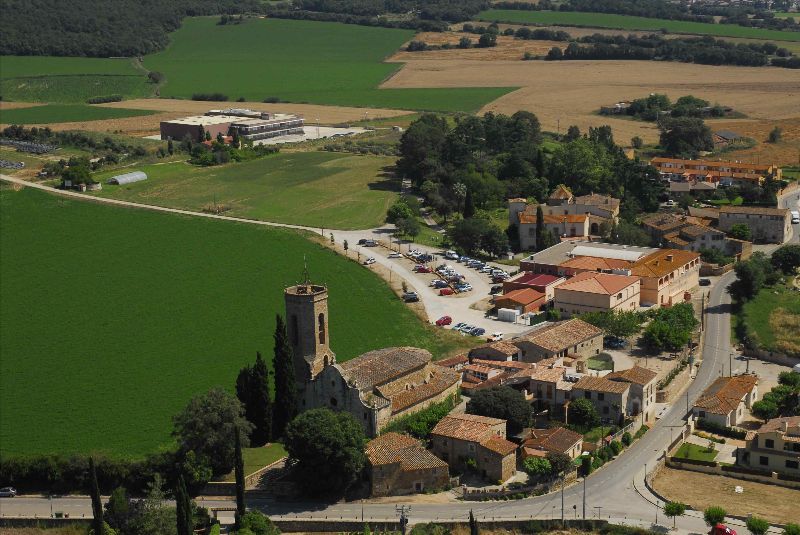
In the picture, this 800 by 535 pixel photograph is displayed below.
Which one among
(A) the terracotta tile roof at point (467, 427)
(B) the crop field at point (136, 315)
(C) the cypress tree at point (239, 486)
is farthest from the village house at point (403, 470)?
(B) the crop field at point (136, 315)

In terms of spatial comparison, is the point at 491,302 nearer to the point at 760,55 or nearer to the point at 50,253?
the point at 50,253

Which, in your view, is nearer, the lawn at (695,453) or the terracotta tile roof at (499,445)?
the terracotta tile roof at (499,445)

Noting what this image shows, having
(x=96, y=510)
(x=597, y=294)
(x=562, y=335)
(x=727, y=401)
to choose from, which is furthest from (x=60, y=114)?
(x=96, y=510)

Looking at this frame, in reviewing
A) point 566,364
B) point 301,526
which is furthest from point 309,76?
point 301,526

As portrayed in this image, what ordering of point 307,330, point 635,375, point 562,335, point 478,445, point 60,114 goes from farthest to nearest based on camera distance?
point 60,114, point 562,335, point 635,375, point 307,330, point 478,445

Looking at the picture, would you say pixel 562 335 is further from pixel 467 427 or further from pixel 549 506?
pixel 549 506

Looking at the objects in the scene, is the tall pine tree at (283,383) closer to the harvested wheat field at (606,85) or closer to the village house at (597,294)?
the village house at (597,294)
